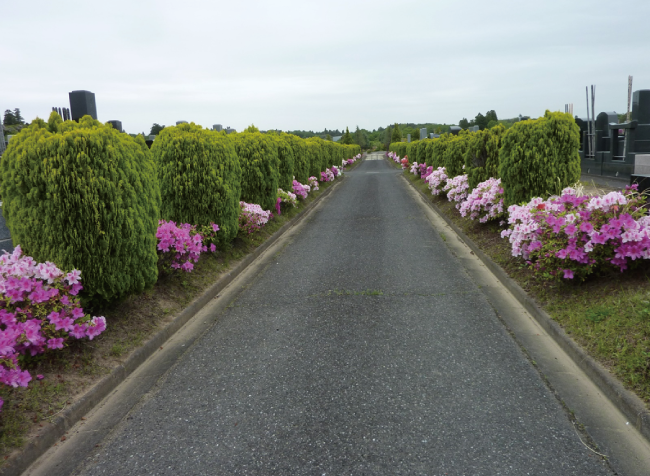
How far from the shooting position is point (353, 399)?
3666mm

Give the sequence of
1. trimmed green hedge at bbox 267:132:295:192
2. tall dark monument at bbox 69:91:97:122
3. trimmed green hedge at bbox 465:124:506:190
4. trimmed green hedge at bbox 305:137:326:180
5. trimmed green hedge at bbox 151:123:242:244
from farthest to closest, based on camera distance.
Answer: trimmed green hedge at bbox 305:137:326:180
trimmed green hedge at bbox 267:132:295:192
trimmed green hedge at bbox 465:124:506:190
trimmed green hedge at bbox 151:123:242:244
tall dark monument at bbox 69:91:97:122

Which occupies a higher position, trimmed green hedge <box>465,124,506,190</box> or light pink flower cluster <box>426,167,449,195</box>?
trimmed green hedge <box>465,124,506,190</box>

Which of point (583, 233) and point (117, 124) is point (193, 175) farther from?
point (583, 233)

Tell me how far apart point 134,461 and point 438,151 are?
18.0 metres

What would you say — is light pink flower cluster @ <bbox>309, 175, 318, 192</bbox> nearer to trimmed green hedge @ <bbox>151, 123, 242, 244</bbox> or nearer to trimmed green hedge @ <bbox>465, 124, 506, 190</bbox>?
trimmed green hedge @ <bbox>465, 124, 506, 190</bbox>

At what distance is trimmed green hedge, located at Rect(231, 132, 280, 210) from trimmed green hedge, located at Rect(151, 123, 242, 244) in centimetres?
308

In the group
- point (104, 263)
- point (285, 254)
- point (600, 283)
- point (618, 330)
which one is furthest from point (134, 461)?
point (285, 254)

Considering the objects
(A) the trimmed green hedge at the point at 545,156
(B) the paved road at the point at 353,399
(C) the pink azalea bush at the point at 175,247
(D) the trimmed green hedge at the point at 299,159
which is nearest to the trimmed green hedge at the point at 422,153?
(D) the trimmed green hedge at the point at 299,159

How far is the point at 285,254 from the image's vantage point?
9.25m

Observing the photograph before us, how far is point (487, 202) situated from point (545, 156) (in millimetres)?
1639

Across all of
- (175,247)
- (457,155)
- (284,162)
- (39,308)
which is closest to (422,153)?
(457,155)

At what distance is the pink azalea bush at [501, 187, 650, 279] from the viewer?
→ 16.1ft

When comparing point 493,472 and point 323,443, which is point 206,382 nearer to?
point 323,443

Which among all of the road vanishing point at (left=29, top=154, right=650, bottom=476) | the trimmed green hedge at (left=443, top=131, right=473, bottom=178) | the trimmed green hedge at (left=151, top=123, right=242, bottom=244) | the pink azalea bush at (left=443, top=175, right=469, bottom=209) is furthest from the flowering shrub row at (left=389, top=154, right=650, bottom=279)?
the trimmed green hedge at (left=443, top=131, right=473, bottom=178)
